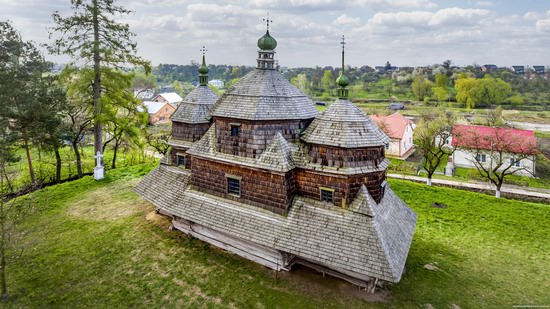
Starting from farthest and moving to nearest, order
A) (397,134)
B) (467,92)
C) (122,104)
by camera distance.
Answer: (467,92) → (397,134) → (122,104)

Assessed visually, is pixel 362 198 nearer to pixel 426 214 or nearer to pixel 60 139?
pixel 426 214

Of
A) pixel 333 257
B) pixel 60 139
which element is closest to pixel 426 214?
pixel 333 257

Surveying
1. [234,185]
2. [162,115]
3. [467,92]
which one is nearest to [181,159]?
[234,185]

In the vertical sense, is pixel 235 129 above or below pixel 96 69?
below

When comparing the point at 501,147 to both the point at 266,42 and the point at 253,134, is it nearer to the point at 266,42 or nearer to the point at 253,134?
the point at 266,42

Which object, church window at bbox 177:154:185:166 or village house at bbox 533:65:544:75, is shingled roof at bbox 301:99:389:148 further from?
village house at bbox 533:65:544:75

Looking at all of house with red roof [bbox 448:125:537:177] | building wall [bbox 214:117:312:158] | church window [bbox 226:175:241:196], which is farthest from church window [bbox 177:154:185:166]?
house with red roof [bbox 448:125:537:177]

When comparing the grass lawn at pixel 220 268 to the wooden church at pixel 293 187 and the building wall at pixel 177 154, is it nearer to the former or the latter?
the wooden church at pixel 293 187
